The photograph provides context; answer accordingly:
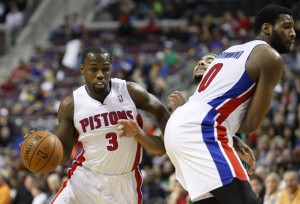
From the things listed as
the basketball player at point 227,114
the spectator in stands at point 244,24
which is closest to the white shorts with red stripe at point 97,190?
the basketball player at point 227,114

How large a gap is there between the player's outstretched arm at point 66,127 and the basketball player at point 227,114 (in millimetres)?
1606

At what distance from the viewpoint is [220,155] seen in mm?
4645

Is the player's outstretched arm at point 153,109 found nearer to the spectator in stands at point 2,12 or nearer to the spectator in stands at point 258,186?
the spectator in stands at point 258,186

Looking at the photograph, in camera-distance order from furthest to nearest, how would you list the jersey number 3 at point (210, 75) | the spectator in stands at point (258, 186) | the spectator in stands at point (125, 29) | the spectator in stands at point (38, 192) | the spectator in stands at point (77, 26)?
the spectator in stands at point (77, 26) < the spectator in stands at point (125, 29) < the spectator in stands at point (38, 192) < the spectator in stands at point (258, 186) < the jersey number 3 at point (210, 75)

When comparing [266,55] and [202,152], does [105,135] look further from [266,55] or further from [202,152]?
[266,55]

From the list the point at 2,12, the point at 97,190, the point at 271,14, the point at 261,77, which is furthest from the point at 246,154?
the point at 2,12

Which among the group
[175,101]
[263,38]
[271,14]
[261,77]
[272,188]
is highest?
[271,14]

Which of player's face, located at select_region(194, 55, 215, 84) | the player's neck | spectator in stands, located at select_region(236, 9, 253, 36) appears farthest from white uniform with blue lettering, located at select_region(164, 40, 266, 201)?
spectator in stands, located at select_region(236, 9, 253, 36)

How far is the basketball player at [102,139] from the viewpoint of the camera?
6215 mm

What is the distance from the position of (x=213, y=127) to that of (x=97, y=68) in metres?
1.80

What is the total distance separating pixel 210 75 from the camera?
4.96m

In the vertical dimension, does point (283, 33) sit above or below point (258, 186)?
above

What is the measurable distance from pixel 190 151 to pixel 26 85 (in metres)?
14.3

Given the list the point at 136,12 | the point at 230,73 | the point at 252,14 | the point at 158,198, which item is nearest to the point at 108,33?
the point at 136,12
